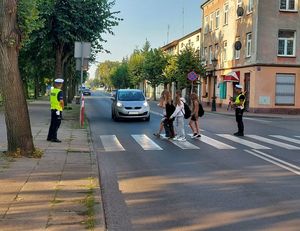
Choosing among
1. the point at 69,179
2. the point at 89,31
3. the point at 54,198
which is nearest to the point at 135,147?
the point at 69,179

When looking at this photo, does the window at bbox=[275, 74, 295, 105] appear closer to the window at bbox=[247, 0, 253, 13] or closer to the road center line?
the window at bbox=[247, 0, 253, 13]

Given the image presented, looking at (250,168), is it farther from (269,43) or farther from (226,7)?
(226,7)

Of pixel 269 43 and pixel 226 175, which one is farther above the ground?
pixel 269 43

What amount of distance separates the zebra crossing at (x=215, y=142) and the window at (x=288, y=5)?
23378 mm

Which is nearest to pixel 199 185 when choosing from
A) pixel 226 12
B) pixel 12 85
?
pixel 12 85

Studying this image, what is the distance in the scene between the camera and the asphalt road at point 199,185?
19.5ft

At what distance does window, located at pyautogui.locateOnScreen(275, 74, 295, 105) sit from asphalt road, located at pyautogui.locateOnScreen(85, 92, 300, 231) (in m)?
24.3

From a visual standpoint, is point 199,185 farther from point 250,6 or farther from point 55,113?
point 250,6

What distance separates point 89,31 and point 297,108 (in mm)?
18233

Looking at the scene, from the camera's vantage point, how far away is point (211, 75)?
5075 centimetres

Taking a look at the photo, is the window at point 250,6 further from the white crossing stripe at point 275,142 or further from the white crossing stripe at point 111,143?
the white crossing stripe at point 111,143

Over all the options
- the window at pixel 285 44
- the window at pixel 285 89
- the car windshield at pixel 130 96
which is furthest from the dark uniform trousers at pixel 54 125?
the window at pixel 285 44

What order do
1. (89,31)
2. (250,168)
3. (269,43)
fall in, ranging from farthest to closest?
(269,43) < (89,31) < (250,168)

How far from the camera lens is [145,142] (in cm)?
1450
